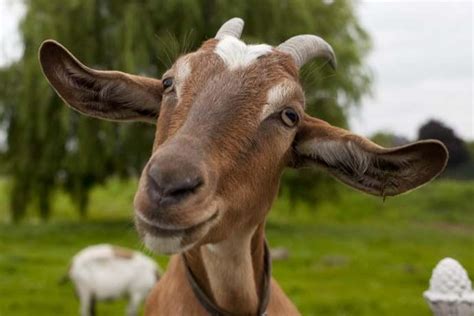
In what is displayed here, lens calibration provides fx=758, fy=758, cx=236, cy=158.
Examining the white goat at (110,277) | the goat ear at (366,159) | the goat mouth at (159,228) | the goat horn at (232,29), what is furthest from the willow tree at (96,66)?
the goat mouth at (159,228)

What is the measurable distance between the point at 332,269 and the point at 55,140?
763 cm

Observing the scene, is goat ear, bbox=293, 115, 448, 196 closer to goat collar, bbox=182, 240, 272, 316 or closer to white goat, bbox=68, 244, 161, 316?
goat collar, bbox=182, 240, 272, 316

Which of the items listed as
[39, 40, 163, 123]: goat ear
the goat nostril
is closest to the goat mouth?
the goat nostril

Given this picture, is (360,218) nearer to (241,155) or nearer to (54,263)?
(54,263)

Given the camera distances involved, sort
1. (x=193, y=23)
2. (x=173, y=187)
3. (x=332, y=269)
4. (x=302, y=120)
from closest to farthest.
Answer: (x=173, y=187), (x=302, y=120), (x=332, y=269), (x=193, y=23)

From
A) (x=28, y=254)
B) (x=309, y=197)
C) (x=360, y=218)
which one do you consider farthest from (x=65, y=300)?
(x=360, y=218)

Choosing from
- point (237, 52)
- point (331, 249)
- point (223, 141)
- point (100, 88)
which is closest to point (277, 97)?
point (237, 52)

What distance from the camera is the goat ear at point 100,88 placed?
3.48 metres

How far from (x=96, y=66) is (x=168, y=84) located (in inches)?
567

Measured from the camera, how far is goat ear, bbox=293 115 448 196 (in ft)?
10.1

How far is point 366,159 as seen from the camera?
3.17 meters

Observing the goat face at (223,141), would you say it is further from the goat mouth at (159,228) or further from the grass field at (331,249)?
the grass field at (331,249)

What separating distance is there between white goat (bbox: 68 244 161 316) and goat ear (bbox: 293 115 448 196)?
5.92m

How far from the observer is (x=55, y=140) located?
1786cm
